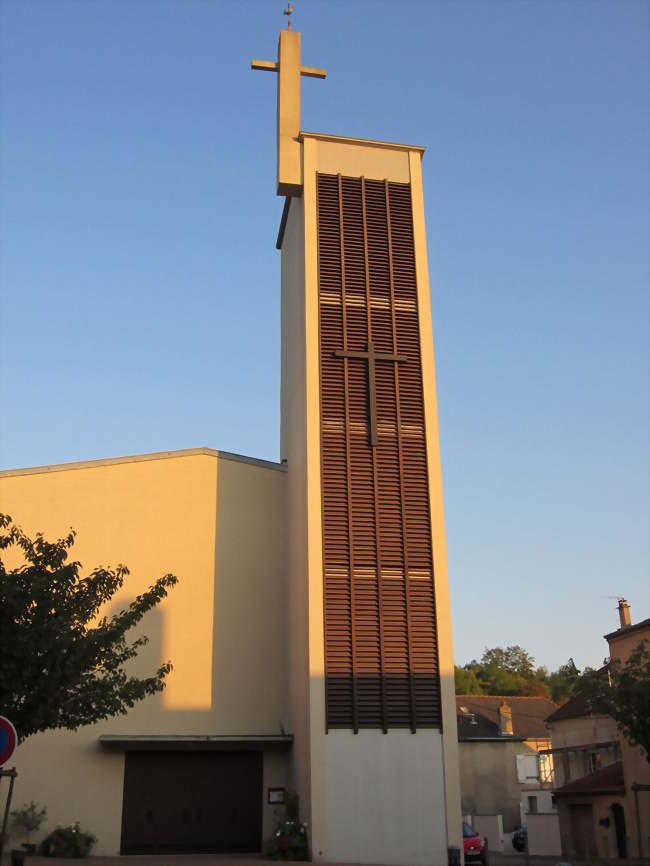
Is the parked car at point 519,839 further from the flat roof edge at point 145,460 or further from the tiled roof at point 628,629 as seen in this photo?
the flat roof edge at point 145,460

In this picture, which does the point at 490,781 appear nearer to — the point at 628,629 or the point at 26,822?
the point at 628,629

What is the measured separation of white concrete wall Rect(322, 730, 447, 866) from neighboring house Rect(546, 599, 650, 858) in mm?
5639

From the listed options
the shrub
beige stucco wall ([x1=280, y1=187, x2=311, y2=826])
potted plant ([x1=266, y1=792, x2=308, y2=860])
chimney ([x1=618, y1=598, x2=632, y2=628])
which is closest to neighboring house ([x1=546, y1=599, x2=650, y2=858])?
chimney ([x1=618, y1=598, x2=632, y2=628])

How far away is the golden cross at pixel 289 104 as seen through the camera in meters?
24.4

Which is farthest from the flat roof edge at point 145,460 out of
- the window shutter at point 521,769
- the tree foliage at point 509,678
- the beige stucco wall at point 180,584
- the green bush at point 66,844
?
the tree foliage at point 509,678

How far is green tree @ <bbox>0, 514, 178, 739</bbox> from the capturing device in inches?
515

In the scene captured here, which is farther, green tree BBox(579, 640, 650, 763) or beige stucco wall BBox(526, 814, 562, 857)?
beige stucco wall BBox(526, 814, 562, 857)

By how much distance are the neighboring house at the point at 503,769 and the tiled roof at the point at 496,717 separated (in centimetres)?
5

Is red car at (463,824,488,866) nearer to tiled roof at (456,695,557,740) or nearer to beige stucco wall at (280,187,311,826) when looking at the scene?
beige stucco wall at (280,187,311,826)

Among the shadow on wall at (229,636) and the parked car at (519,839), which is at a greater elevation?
the shadow on wall at (229,636)

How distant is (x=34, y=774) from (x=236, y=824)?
4609 millimetres

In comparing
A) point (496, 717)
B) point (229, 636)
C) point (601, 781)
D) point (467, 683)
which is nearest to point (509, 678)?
point (467, 683)

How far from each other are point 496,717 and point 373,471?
31.8m

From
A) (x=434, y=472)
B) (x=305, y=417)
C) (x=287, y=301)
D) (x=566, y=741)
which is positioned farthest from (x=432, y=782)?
(x=566, y=741)
